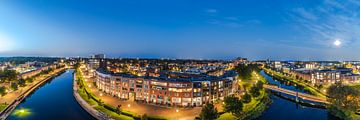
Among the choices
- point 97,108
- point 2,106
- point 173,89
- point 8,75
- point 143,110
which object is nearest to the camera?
point 143,110

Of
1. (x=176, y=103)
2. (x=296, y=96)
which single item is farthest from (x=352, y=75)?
(x=176, y=103)

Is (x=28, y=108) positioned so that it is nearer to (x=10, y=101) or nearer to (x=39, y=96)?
(x=10, y=101)

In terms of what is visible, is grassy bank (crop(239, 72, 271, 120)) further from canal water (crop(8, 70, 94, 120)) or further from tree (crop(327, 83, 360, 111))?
canal water (crop(8, 70, 94, 120))

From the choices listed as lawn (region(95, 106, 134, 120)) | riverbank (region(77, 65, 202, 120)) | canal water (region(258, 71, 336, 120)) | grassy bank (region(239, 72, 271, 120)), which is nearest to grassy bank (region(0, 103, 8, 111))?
riverbank (region(77, 65, 202, 120))

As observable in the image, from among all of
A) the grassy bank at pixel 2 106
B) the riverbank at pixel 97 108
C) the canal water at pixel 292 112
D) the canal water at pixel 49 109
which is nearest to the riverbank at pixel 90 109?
the riverbank at pixel 97 108

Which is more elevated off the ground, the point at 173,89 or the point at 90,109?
the point at 173,89

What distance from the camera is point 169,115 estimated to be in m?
40.1

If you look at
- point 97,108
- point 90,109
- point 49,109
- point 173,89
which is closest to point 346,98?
point 173,89

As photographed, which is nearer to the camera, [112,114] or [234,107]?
[234,107]

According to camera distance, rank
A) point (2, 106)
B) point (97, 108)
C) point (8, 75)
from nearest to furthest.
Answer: point (97, 108)
point (2, 106)
point (8, 75)

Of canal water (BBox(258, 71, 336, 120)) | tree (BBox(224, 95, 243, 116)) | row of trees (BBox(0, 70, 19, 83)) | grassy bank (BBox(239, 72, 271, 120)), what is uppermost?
row of trees (BBox(0, 70, 19, 83))

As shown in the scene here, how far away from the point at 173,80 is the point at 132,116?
475 inches

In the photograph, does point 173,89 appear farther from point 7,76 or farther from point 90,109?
point 7,76

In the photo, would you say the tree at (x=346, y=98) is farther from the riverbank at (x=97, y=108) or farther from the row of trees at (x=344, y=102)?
the riverbank at (x=97, y=108)
